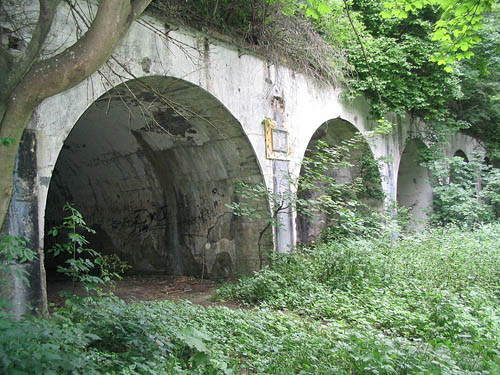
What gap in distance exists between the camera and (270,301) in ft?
18.1

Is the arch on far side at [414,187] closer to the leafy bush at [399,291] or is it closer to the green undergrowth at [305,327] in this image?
the leafy bush at [399,291]

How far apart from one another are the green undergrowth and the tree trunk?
124 centimetres

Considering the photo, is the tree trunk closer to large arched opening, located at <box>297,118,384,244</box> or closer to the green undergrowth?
the green undergrowth

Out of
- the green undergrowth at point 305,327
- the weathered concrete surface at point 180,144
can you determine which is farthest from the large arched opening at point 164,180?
the green undergrowth at point 305,327

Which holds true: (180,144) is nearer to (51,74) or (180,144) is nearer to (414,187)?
(51,74)

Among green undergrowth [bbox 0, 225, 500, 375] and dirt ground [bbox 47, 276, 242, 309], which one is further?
dirt ground [bbox 47, 276, 242, 309]

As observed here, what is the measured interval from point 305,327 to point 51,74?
3.23m

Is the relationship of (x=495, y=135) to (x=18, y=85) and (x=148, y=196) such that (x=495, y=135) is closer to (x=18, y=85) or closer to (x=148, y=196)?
(x=148, y=196)

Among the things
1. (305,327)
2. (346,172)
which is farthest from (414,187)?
(305,327)

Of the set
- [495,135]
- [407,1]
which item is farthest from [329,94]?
[495,135]

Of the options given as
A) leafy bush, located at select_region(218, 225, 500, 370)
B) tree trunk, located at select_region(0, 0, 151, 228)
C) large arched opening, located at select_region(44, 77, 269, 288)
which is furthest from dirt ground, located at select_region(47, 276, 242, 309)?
tree trunk, located at select_region(0, 0, 151, 228)

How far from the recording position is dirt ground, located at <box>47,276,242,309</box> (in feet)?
21.3

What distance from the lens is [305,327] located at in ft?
14.8

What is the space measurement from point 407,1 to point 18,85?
4.84 meters
